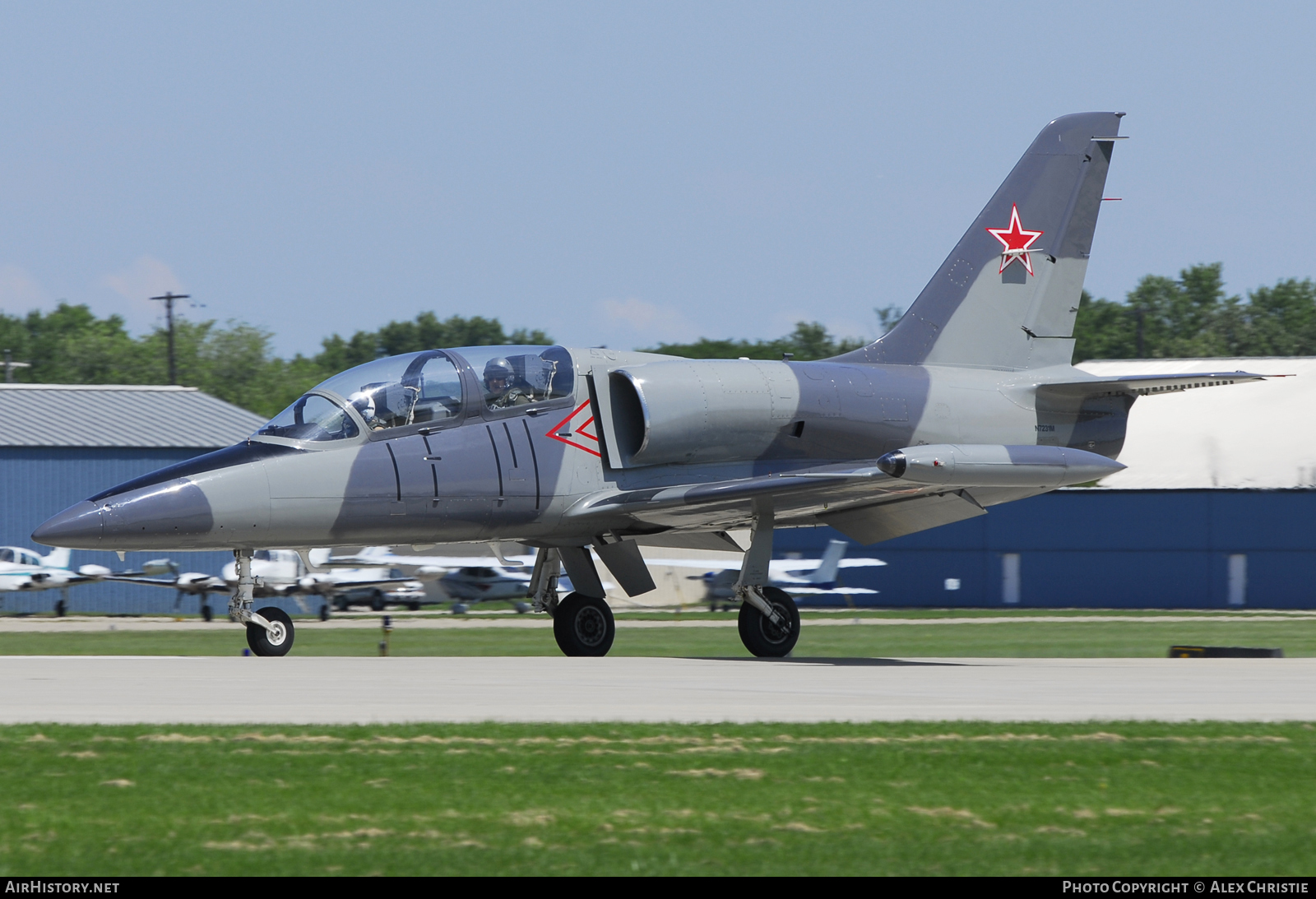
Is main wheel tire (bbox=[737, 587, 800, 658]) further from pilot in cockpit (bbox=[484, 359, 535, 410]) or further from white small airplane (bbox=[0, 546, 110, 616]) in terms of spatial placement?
white small airplane (bbox=[0, 546, 110, 616])

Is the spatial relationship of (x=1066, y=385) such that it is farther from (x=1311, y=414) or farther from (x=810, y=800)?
(x=1311, y=414)

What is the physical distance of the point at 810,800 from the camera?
7.57 metres

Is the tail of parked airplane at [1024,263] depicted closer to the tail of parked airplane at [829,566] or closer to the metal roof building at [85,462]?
the tail of parked airplane at [829,566]

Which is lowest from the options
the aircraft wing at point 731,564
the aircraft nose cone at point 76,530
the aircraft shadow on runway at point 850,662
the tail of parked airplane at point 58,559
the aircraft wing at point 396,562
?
the aircraft wing at point 731,564

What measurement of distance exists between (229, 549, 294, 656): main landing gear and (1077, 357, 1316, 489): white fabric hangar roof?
3815 cm

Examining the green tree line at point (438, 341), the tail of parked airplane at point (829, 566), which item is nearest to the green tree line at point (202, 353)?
the green tree line at point (438, 341)

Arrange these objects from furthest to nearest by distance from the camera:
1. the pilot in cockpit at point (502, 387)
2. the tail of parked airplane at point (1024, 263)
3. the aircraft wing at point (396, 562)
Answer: the aircraft wing at point (396, 562) < the tail of parked airplane at point (1024, 263) < the pilot in cockpit at point (502, 387)

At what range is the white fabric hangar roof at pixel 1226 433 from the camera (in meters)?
50.4

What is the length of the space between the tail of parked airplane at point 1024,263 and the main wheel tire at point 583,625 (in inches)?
183

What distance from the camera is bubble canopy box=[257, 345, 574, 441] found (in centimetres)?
1580

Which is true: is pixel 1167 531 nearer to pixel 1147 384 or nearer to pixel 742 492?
pixel 1147 384

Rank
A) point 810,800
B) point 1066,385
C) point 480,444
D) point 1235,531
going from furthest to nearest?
point 1235,531
point 1066,385
point 480,444
point 810,800
